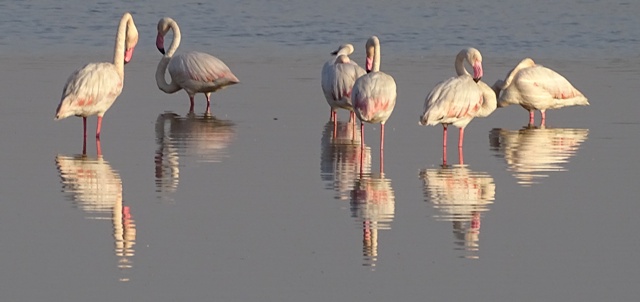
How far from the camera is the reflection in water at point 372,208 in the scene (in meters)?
9.08

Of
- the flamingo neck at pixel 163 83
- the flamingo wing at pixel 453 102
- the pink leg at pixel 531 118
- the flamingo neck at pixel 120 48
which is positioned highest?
the flamingo neck at pixel 120 48

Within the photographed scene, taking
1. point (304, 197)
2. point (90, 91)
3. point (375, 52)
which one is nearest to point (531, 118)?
point (375, 52)

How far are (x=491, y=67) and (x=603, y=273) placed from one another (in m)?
12.4

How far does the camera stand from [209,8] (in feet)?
97.8

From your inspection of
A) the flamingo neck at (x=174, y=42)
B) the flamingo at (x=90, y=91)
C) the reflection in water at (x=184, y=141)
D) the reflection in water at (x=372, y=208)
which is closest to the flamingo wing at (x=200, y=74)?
the reflection in water at (x=184, y=141)

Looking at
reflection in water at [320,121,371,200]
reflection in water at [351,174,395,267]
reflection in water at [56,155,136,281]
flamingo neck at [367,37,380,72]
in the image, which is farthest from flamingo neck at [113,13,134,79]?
reflection in water at [351,174,395,267]

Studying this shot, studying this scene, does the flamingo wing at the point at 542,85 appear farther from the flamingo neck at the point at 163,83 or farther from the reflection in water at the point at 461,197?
the flamingo neck at the point at 163,83

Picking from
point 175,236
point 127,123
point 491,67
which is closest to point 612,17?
point 491,67

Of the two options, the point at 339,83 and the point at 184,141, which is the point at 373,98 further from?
the point at 184,141

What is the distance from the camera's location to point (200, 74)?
16828 mm

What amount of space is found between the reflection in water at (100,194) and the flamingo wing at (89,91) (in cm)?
103

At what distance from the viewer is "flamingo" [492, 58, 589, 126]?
15812mm

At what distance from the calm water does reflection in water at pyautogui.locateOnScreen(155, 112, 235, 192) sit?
3 cm

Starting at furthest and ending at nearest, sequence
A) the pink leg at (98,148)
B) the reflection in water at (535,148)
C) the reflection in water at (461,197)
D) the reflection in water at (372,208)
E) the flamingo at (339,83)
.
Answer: the flamingo at (339,83)
the pink leg at (98,148)
the reflection in water at (535,148)
the reflection in water at (461,197)
the reflection in water at (372,208)
